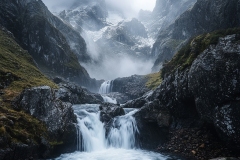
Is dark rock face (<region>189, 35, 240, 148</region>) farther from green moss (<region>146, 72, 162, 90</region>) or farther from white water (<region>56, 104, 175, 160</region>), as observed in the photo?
green moss (<region>146, 72, 162, 90</region>)

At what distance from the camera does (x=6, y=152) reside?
876 inches

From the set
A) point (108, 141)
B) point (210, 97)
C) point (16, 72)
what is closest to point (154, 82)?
point (16, 72)

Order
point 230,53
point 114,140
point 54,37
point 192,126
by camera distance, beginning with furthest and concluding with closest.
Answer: point 54,37 < point 114,140 < point 192,126 < point 230,53

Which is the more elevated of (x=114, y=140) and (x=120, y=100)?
(x=120, y=100)

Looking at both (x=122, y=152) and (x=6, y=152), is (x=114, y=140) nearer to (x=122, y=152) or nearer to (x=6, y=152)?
(x=122, y=152)

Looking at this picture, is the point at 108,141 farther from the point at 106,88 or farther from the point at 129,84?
the point at 106,88

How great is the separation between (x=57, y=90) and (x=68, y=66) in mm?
79345

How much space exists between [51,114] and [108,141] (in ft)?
35.5

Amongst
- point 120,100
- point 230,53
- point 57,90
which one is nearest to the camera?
point 230,53

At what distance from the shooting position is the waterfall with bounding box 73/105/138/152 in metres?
34.1

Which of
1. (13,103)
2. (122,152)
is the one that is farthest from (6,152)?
(122,152)

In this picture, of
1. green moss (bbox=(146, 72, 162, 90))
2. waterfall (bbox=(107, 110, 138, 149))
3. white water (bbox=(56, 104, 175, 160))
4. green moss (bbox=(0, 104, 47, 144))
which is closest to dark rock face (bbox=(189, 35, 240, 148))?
white water (bbox=(56, 104, 175, 160))

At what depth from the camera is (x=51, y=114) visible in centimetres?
3131

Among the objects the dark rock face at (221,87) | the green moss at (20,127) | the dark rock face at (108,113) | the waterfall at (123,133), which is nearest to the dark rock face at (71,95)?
the dark rock face at (108,113)
